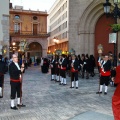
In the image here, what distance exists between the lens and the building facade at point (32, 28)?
5855 cm

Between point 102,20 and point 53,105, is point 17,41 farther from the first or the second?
point 53,105

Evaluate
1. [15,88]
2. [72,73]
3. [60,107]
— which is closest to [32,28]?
[72,73]

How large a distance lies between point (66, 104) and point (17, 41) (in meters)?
48.6

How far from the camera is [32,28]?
6094 cm

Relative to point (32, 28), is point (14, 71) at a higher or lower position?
lower

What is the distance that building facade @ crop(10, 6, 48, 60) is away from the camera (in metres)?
58.5

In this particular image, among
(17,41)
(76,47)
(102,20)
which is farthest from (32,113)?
(17,41)

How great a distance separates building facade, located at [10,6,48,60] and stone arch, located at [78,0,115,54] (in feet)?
88.4

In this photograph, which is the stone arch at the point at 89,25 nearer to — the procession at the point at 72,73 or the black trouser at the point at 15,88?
the procession at the point at 72,73

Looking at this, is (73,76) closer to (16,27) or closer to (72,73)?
(72,73)

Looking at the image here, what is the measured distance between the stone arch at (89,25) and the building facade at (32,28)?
26.9m

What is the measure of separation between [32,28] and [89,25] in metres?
30.5

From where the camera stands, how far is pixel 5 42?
26500 millimetres

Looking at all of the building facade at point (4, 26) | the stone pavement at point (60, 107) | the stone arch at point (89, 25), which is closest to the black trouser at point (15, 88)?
the stone pavement at point (60, 107)
